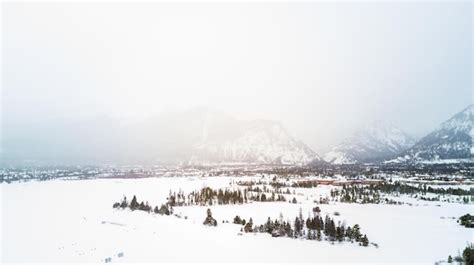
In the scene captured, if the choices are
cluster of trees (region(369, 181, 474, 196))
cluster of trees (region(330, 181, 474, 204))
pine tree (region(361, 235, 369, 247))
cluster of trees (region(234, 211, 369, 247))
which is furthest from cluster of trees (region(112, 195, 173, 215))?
cluster of trees (region(369, 181, 474, 196))

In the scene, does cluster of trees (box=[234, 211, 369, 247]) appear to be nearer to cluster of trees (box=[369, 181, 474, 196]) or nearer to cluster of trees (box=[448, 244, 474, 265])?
cluster of trees (box=[448, 244, 474, 265])

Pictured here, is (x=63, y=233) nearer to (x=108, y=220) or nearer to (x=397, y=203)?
(x=108, y=220)

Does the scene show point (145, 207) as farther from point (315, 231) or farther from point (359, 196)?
point (359, 196)

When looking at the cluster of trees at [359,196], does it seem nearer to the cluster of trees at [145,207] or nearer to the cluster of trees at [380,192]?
the cluster of trees at [380,192]

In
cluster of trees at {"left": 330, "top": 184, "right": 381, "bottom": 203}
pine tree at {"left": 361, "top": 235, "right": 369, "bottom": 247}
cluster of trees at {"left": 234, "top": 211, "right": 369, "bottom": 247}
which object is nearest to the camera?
pine tree at {"left": 361, "top": 235, "right": 369, "bottom": 247}

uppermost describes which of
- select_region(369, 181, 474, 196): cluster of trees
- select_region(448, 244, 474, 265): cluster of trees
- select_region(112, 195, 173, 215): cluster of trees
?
select_region(369, 181, 474, 196): cluster of trees

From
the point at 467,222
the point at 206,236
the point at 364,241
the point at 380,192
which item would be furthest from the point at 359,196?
the point at 206,236

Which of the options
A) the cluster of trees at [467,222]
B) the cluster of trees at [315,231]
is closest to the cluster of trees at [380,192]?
the cluster of trees at [467,222]

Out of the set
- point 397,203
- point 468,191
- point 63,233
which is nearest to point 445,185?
point 468,191
